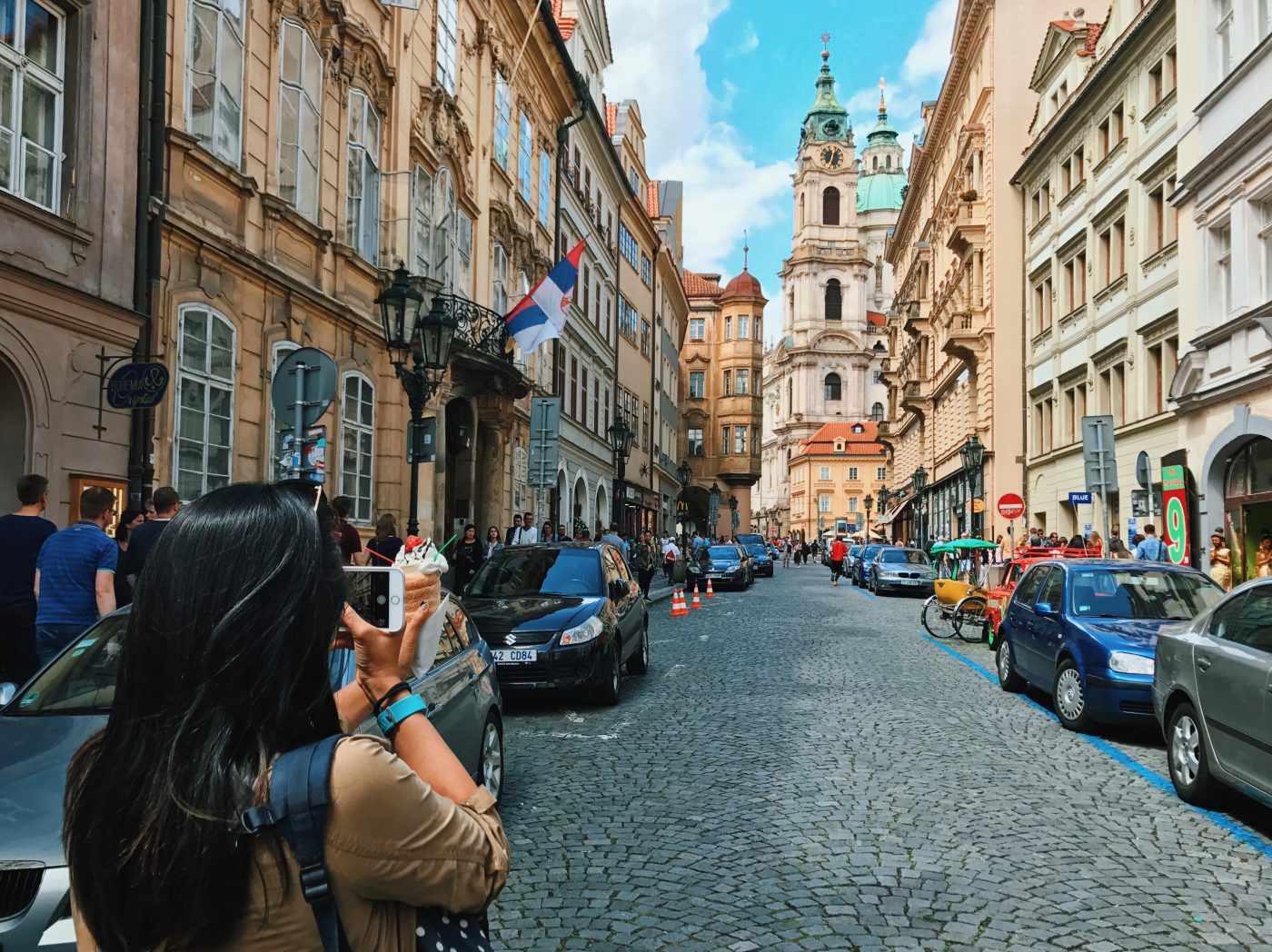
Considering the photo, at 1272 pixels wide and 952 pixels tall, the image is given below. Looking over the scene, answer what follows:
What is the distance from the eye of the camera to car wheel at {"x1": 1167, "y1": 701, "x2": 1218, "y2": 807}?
702cm

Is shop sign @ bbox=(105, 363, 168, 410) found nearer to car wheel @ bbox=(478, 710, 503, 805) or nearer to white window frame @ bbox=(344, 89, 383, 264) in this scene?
car wheel @ bbox=(478, 710, 503, 805)

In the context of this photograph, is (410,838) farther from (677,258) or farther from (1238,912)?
(677,258)

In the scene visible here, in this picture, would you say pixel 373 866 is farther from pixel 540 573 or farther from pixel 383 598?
pixel 540 573

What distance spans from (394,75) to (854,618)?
13612mm

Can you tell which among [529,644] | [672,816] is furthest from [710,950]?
[529,644]

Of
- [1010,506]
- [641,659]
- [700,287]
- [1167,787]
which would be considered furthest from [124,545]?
[700,287]

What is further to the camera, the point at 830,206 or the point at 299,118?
the point at 830,206

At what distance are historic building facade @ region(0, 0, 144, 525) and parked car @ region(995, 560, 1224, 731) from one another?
9355mm

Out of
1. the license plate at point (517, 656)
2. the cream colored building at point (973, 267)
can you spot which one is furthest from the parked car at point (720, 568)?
the license plate at point (517, 656)

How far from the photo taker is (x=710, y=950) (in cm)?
455

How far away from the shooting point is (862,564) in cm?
4212

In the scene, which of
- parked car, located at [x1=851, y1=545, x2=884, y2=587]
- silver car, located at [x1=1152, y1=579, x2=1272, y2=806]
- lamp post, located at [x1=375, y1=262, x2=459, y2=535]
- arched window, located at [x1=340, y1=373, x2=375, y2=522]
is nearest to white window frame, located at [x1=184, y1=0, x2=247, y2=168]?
lamp post, located at [x1=375, y1=262, x2=459, y2=535]

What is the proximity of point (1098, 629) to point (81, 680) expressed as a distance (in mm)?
8131

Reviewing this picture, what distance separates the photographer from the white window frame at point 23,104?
10.3m
